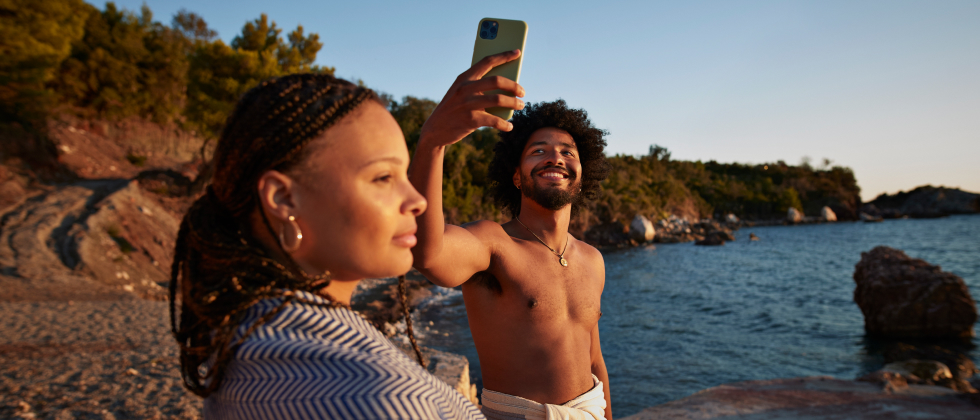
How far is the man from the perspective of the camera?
1.97m

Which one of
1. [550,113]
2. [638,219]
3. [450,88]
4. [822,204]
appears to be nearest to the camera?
[450,88]

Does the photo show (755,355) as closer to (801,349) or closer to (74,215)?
(801,349)

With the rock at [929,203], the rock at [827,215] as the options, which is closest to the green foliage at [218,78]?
the rock at [827,215]

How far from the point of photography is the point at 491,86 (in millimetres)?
1346

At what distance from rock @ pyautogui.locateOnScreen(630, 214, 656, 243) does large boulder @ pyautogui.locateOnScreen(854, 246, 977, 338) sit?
29501mm

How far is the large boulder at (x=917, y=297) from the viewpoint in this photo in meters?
9.88

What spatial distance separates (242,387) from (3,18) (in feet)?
74.5

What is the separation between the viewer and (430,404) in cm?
81

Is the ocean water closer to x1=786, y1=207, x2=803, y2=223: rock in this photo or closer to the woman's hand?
the woman's hand

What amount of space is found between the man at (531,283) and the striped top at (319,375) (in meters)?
0.81

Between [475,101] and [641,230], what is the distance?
40.9 metres

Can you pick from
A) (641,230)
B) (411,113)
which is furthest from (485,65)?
(641,230)

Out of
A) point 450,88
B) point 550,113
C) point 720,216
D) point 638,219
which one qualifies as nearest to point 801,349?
point 550,113

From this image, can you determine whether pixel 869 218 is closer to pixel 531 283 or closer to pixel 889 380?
pixel 889 380
